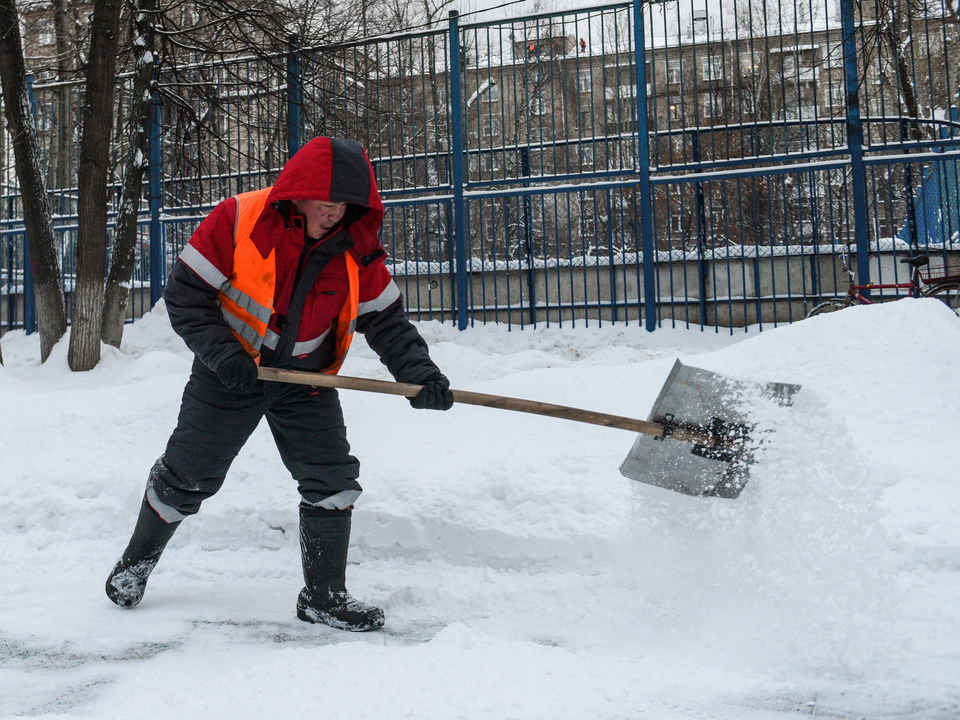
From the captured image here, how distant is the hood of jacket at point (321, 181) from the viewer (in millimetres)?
2471

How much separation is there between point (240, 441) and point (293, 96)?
6.13 metres

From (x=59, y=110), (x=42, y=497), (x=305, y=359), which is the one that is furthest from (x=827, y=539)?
(x=59, y=110)

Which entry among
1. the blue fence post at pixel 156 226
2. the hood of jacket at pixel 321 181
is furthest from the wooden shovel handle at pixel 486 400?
the blue fence post at pixel 156 226

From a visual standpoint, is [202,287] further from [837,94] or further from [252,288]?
[837,94]

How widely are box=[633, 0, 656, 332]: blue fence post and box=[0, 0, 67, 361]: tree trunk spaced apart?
5.15 m

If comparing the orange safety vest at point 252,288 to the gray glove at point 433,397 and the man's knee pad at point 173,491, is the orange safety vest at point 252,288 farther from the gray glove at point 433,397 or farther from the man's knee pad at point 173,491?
the man's knee pad at point 173,491

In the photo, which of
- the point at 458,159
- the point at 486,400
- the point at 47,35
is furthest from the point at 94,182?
the point at 47,35

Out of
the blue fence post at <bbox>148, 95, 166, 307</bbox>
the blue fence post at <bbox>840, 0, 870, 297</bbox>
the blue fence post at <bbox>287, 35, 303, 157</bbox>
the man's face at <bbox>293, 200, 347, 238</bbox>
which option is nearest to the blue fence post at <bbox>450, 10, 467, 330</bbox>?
the blue fence post at <bbox>287, 35, 303, 157</bbox>

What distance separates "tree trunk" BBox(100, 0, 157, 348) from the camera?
689cm

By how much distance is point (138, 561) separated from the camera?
2797mm

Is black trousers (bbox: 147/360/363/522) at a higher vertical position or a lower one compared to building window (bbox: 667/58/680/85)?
lower

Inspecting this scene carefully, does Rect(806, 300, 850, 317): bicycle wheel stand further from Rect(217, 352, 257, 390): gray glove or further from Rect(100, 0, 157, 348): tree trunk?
Rect(100, 0, 157, 348): tree trunk

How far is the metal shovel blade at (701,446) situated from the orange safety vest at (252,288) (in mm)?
1208

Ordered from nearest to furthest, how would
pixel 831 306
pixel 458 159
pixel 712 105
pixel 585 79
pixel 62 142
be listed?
pixel 831 306 < pixel 712 105 < pixel 458 159 < pixel 585 79 < pixel 62 142
